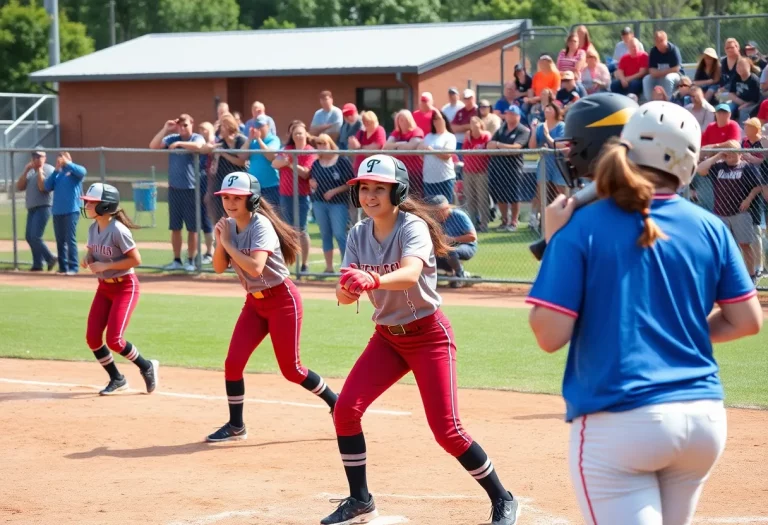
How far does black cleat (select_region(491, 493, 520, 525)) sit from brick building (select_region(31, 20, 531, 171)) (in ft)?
84.8

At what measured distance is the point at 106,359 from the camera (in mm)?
9594

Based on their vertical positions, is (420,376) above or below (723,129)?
below

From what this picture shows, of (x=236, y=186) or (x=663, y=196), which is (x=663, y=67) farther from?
(x=663, y=196)

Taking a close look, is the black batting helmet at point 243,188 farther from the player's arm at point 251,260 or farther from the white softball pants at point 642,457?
the white softball pants at point 642,457

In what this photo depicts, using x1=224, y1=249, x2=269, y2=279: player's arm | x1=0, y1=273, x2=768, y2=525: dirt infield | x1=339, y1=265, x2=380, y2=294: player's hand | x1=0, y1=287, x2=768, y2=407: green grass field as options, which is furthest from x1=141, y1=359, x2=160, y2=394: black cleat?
x1=339, y1=265, x2=380, y2=294: player's hand

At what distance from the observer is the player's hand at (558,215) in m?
3.42

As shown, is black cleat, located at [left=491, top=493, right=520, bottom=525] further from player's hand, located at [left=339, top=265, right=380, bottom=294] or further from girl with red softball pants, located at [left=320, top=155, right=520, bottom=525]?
player's hand, located at [left=339, top=265, right=380, bottom=294]

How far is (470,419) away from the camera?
845 centimetres

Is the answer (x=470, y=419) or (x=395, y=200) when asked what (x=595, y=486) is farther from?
(x=470, y=419)

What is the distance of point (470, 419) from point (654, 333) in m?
5.25

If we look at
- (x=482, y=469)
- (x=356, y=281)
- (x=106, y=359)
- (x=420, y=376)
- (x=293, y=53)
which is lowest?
(x=106, y=359)

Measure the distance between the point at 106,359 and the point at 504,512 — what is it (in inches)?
196

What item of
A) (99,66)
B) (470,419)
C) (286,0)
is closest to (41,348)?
(470,419)

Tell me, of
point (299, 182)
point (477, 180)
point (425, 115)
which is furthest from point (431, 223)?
point (425, 115)
